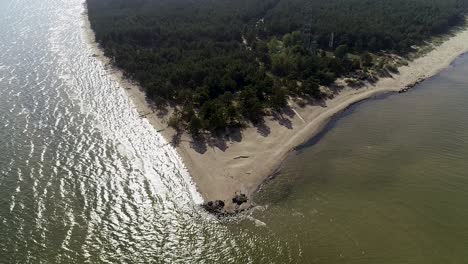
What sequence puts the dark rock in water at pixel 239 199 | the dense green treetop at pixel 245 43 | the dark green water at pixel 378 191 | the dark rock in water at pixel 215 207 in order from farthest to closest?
Answer: the dense green treetop at pixel 245 43
the dark rock in water at pixel 239 199
the dark rock in water at pixel 215 207
the dark green water at pixel 378 191

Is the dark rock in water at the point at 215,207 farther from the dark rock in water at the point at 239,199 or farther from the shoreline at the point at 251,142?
the dark rock in water at the point at 239,199

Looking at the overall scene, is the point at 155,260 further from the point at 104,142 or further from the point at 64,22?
the point at 64,22

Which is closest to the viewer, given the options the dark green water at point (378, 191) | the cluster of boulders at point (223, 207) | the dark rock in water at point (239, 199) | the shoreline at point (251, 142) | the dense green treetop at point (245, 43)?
the dark green water at point (378, 191)

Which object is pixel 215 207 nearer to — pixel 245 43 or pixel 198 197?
pixel 198 197

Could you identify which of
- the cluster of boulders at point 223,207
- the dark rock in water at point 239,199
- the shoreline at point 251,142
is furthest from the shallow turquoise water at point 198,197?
the dark rock in water at point 239,199

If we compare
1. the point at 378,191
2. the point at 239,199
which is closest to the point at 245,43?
the point at 378,191

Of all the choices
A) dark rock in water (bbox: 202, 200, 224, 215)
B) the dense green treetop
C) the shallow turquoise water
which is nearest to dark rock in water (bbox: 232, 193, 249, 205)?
dark rock in water (bbox: 202, 200, 224, 215)
